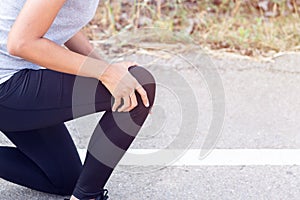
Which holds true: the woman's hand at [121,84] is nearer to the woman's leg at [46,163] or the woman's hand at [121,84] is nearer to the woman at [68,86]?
the woman at [68,86]

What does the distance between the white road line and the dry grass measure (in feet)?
4.78

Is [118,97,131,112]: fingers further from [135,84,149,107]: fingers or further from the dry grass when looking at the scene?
the dry grass

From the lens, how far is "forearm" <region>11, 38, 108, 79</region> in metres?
2.05

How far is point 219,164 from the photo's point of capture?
3035 millimetres

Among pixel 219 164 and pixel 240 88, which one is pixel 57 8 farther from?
pixel 240 88

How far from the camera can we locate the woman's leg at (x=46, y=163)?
2.62 meters

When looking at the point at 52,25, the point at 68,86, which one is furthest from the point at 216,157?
the point at 52,25

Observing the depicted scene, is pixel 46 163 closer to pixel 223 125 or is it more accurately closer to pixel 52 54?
pixel 52 54

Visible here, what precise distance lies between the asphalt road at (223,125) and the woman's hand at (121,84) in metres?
0.66

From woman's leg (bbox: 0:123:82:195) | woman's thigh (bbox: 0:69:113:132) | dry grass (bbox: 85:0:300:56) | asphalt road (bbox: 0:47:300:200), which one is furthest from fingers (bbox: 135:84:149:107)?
dry grass (bbox: 85:0:300:56)

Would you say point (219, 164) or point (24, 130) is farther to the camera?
point (219, 164)

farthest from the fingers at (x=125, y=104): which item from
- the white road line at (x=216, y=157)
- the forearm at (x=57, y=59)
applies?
the white road line at (x=216, y=157)

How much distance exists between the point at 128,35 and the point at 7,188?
2.24 meters

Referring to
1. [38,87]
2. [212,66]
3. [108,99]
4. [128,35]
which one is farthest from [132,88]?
[128,35]
